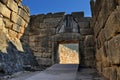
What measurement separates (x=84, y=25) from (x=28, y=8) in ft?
9.58

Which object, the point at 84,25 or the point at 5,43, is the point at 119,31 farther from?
the point at 84,25

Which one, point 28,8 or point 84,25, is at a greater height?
point 28,8

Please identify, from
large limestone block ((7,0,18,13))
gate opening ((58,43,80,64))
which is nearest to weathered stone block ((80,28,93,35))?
gate opening ((58,43,80,64))

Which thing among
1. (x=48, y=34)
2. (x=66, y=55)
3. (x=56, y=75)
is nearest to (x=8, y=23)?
(x=48, y=34)

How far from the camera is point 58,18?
8055 millimetres

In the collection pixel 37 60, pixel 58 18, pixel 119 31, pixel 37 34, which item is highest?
pixel 58 18

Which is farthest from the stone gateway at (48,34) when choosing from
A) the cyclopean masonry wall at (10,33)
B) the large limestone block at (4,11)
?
the large limestone block at (4,11)

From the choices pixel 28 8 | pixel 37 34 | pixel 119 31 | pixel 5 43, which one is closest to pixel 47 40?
pixel 37 34

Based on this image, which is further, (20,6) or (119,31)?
(20,6)

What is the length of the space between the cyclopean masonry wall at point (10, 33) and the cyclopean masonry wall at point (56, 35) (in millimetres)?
1122

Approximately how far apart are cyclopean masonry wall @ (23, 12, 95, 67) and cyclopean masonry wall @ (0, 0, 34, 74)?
3.68 feet

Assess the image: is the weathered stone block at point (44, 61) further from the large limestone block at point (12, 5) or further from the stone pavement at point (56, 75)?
the stone pavement at point (56, 75)

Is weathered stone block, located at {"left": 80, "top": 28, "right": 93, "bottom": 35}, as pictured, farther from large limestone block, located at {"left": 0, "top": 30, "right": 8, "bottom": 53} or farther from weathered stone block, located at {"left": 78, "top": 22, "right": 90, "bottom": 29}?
large limestone block, located at {"left": 0, "top": 30, "right": 8, "bottom": 53}

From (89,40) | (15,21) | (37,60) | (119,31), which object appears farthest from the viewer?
(37,60)
